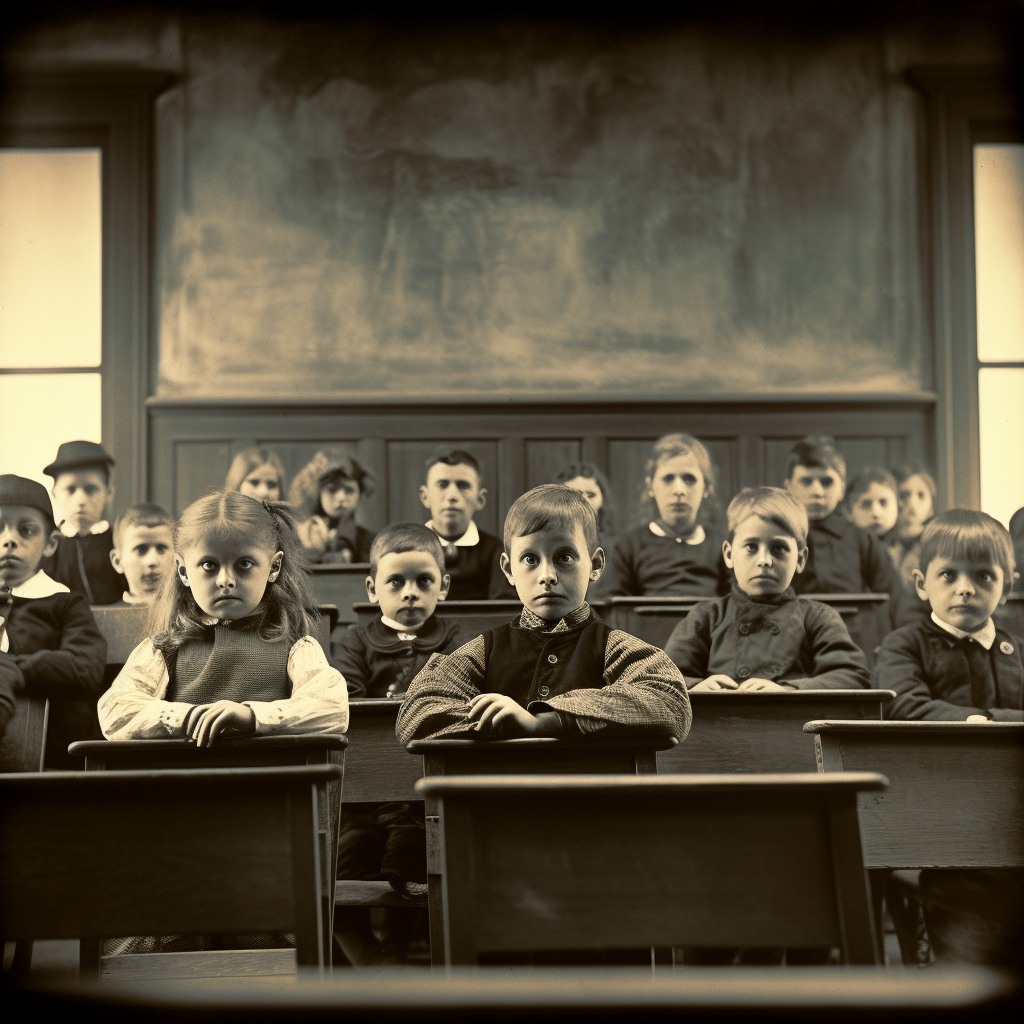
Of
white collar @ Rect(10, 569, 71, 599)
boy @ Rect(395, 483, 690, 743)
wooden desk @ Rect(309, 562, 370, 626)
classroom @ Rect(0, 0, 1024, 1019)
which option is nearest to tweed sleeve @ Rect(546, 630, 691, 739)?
boy @ Rect(395, 483, 690, 743)

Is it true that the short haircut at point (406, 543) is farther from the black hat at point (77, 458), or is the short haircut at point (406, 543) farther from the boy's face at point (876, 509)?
the boy's face at point (876, 509)

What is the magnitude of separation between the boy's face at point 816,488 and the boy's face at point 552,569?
10.3 feet

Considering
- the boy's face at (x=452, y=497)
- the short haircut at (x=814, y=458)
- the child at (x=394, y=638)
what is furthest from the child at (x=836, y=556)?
the child at (x=394, y=638)

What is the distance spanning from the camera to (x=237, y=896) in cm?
163

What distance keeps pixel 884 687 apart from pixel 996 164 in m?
4.85

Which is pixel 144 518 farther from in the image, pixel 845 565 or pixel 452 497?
pixel 845 565

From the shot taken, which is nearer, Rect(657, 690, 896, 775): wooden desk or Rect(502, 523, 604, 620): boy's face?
Rect(502, 523, 604, 620): boy's face

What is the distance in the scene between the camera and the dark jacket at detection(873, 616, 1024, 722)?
313 cm

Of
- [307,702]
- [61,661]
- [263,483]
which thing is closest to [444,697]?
[307,702]

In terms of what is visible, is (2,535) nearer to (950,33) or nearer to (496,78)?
(496,78)

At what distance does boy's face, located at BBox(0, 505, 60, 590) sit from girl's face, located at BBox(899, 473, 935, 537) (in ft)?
13.7

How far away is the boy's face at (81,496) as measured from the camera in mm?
4934

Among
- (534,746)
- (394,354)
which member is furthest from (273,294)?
(534,746)

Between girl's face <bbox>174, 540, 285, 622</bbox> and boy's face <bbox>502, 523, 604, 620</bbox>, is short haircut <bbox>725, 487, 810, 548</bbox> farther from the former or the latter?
girl's face <bbox>174, 540, 285, 622</bbox>
